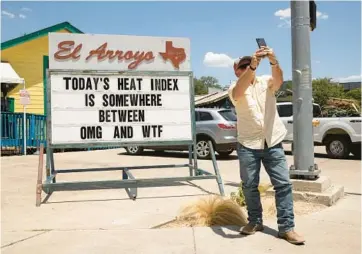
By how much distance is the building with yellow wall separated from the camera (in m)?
17.5

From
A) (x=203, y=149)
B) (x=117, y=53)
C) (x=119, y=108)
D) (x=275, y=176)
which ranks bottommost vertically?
(x=203, y=149)

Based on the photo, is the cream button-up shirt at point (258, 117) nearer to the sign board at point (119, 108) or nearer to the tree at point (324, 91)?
the sign board at point (119, 108)

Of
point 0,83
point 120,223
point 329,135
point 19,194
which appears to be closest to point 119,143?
point 19,194

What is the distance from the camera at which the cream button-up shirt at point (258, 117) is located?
415 cm

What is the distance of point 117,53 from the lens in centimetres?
736

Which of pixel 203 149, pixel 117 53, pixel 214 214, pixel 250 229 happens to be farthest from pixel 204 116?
pixel 250 229

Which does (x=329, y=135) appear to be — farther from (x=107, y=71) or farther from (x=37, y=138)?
(x=37, y=138)

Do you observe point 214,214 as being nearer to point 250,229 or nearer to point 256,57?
point 250,229

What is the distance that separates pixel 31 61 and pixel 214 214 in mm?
15471

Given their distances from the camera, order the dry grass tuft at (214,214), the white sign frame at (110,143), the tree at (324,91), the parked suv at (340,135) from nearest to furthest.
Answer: the dry grass tuft at (214,214), the white sign frame at (110,143), the parked suv at (340,135), the tree at (324,91)

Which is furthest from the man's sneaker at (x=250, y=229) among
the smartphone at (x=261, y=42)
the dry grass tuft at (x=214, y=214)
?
the smartphone at (x=261, y=42)

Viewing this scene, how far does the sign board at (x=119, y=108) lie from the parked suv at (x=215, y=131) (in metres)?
5.45

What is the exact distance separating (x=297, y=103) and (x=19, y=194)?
4732 millimetres

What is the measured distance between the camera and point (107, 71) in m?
7.16
